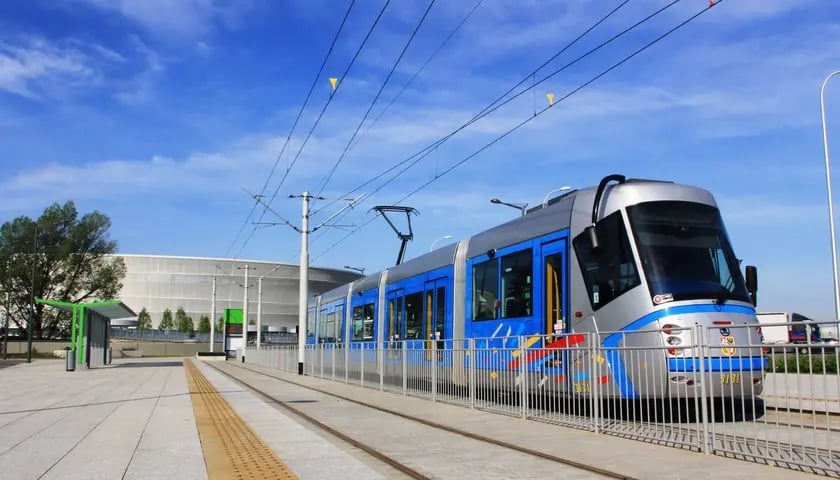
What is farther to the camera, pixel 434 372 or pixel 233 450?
pixel 434 372

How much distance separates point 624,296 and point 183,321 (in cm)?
11547

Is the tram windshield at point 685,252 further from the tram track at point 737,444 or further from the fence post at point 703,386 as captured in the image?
the fence post at point 703,386

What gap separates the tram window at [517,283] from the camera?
1373 cm

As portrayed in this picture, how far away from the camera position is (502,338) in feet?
44.1

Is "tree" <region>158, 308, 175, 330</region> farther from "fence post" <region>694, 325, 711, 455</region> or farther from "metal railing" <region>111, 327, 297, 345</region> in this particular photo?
"fence post" <region>694, 325, 711, 455</region>

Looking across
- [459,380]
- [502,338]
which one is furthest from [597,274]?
[459,380]

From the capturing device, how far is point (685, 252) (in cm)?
1124

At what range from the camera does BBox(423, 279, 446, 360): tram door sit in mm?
18125

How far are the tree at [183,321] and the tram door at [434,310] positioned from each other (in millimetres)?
102659

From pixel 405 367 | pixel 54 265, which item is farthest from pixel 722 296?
pixel 54 265

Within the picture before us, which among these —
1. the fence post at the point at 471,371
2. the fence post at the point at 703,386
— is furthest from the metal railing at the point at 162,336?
the fence post at the point at 703,386

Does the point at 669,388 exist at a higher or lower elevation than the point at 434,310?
lower

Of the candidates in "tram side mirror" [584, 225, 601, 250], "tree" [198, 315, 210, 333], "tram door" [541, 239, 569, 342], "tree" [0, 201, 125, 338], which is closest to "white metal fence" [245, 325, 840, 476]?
"tram door" [541, 239, 569, 342]

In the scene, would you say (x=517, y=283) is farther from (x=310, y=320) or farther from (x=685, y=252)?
(x=310, y=320)
